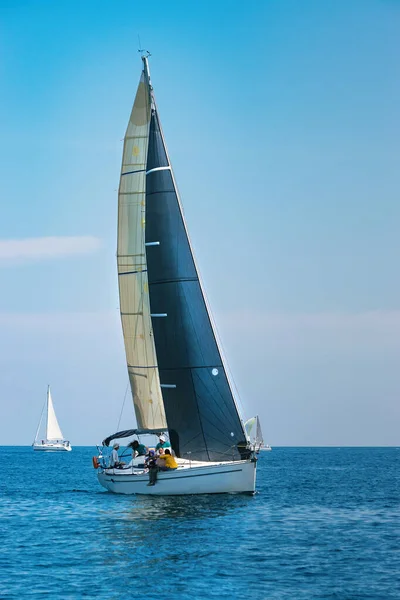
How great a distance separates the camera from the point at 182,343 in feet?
148

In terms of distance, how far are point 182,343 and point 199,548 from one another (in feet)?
48.8

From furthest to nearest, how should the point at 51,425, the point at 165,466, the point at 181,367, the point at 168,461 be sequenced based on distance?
the point at 51,425
the point at 181,367
the point at 165,466
the point at 168,461

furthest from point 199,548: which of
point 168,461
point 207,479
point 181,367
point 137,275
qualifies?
point 137,275

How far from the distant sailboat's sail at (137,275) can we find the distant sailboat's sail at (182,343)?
4.06m

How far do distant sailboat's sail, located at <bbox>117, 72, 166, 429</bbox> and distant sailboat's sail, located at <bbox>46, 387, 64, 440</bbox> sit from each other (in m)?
120

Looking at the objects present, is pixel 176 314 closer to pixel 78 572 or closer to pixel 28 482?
pixel 78 572

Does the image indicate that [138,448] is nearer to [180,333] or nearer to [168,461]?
[168,461]

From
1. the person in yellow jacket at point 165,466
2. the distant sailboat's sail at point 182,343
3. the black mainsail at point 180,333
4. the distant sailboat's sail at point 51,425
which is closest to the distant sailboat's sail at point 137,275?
the black mainsail at point 180,333

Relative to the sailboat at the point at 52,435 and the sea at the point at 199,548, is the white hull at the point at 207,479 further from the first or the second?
the sailboat at the point at 52,435

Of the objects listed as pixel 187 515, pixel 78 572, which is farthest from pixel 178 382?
pixel 78 572

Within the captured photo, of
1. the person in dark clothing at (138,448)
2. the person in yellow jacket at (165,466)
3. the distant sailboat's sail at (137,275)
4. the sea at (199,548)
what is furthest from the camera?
the distant sailboat's sail at (137,275)

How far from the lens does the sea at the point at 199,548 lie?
25625 mm

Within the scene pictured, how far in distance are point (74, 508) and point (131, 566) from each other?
18.0 m

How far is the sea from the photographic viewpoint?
84.1 feet
